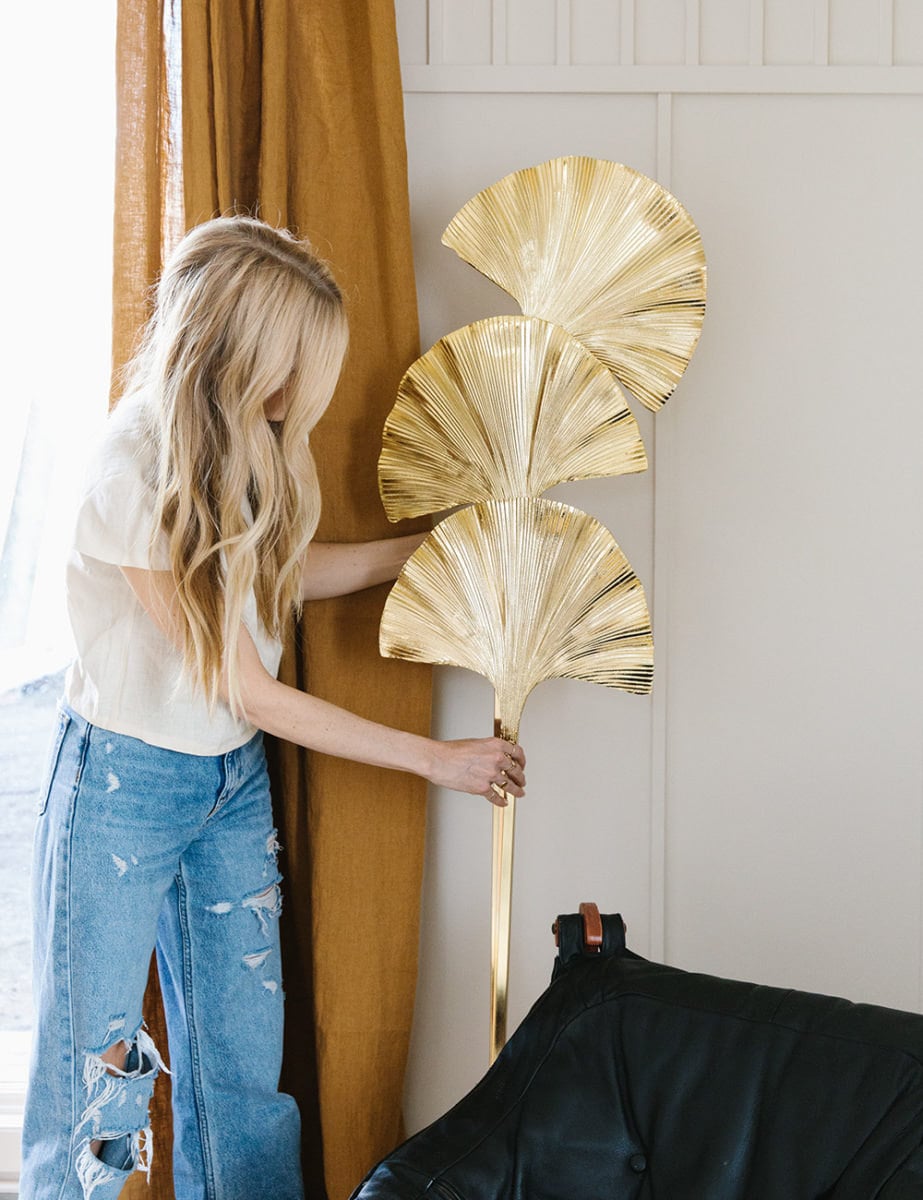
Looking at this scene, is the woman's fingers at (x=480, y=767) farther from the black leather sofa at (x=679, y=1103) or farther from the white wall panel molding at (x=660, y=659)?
the white wall panel molding at (x=660, y=659)

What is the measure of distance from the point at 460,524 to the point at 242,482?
311mm

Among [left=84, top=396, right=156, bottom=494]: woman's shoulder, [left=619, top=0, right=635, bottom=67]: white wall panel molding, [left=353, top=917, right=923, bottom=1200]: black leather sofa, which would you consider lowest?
[left=353, top=917, right=923, bottom=1200]: black leather sofa

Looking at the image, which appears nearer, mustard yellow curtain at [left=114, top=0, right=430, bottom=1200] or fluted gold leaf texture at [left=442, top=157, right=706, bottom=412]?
fluted gold leaf texture at [left=442, top=157, right=706, bottom=412]

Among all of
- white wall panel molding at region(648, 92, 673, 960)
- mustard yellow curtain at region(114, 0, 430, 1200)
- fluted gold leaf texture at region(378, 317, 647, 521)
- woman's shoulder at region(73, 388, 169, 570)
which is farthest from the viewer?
white wall panel molding at region(648, 92, 673, 960)

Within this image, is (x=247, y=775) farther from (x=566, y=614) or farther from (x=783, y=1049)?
(x=783, y=1049)

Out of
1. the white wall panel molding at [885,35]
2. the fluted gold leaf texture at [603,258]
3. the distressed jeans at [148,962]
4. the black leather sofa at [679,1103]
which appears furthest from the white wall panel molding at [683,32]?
the black leather sofa at [679,1103]

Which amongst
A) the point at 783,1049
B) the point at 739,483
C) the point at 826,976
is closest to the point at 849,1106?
the point at 783,1049

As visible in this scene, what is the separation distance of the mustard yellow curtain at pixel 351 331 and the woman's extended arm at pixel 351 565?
7 centimetres

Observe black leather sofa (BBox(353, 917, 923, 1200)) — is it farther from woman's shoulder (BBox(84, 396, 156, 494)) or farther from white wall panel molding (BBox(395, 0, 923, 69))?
white wall panel molding (BBox(395, 0, 923, 69))

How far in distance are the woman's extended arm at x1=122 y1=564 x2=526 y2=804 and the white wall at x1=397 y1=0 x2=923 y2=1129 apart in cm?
32

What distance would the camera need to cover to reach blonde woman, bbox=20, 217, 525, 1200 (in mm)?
1222

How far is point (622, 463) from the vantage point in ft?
4.53

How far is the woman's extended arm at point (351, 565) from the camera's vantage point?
59.4 inches

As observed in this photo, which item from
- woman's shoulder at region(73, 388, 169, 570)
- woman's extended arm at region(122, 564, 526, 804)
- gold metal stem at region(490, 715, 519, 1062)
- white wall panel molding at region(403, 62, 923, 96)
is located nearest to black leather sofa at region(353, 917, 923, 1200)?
gold metal stem at region(490, 715, 519, 1062)
